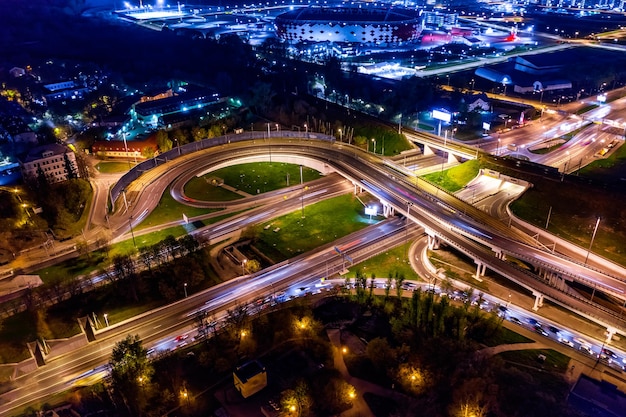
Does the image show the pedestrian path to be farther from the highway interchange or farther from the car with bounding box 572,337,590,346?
the car with bounding box 572,337,590,346

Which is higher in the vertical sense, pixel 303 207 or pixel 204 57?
pixel 204 57

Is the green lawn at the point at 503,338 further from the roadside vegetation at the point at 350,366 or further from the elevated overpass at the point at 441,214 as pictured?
the elevated overpass at the point at 441,214

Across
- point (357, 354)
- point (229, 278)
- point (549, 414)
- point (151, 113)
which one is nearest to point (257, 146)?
point (151, 113)

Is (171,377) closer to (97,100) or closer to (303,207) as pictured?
(303,207)

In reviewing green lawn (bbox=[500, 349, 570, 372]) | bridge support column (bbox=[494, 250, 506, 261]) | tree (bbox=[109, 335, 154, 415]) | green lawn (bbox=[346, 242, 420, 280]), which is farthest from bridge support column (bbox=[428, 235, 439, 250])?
tree (bbox=[109, 335, 154, 415])

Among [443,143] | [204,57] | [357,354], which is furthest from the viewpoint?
[204,57]

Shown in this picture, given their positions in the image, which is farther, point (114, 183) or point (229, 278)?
point (114, 183)

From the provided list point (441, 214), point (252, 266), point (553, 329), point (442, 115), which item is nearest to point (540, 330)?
point (553, 329)
